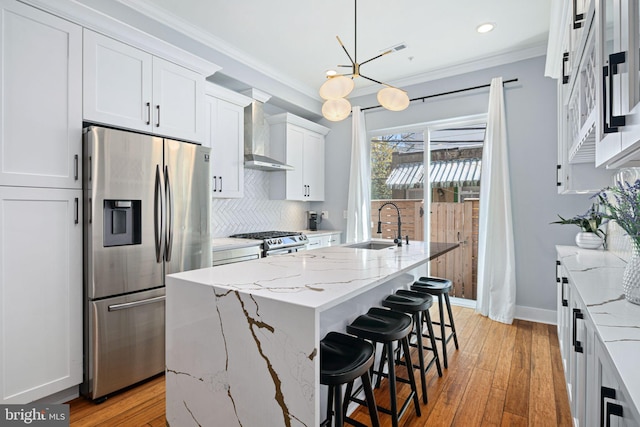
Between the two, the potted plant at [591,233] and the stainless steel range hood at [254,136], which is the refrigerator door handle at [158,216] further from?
the potted plant at [591,233]

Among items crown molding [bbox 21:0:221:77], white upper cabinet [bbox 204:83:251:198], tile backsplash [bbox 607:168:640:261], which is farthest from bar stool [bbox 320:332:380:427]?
crown molding [bbox 21:0:221:77]

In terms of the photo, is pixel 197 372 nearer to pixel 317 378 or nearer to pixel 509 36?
pixel 317 378

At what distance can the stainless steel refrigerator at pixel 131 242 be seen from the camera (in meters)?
2.16

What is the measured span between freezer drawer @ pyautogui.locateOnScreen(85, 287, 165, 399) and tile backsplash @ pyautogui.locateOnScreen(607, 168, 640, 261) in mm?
3256

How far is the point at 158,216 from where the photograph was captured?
2.47 metres

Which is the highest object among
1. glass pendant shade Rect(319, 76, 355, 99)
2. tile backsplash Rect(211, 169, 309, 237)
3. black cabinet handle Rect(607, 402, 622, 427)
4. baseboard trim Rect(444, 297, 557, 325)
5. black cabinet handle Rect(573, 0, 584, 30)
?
black cabinet handle Rect(573, 0, 584, 30)

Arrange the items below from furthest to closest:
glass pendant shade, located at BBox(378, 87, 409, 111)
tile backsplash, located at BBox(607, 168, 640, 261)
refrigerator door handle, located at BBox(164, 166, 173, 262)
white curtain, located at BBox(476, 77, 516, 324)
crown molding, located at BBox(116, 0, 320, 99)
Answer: white curtain, located at BBox(476, 77, 516, 324), crown molding, located at BBox(116, 0, 320, 99), refrigerator door handle, located at BBox(164, 166, 173, 262), glass pendant shade, located at BBox(378, 87, 409, 111), tile backsplash, located at BBox(607, 168, 640, 261)

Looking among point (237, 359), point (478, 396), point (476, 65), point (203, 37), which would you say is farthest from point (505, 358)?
point (203, 37)

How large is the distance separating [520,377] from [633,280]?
5.33 feet

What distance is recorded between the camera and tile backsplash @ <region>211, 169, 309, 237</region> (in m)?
3.88

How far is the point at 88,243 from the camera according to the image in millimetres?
2164

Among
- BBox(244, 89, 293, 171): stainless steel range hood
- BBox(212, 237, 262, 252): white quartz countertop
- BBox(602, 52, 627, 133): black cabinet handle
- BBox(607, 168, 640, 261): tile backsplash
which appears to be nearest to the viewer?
BBox(602, 52, 627, 133): black cabinet handle

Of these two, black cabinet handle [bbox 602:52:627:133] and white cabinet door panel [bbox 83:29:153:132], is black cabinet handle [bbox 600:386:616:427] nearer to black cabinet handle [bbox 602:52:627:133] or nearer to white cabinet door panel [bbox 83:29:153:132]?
black cabinet handle [bbox 602:52:627:133]

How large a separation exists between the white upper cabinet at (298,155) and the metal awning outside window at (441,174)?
1109 millimetres
